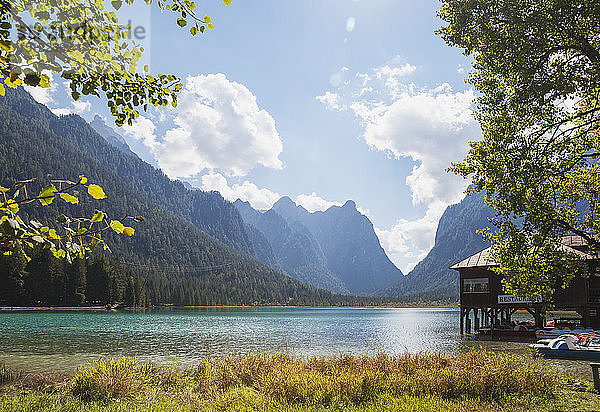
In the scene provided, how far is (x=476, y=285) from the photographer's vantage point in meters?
43.8

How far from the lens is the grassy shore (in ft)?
33.3

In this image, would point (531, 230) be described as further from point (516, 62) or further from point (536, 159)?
point (516, 62)

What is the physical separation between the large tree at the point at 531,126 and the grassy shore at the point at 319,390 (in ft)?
9.43

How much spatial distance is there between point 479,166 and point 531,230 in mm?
2554

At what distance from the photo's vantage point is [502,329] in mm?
39312

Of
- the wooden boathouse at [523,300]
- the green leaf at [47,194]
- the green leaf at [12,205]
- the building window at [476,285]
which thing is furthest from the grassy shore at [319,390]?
the building window at [476,285]

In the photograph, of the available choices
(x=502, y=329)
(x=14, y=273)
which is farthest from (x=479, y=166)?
(x=14, y=273)

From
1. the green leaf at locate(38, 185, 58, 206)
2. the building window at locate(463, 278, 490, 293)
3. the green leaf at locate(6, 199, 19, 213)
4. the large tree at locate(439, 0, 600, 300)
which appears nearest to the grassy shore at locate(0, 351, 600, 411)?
the large tree at locate(439, 0, 600, 300)

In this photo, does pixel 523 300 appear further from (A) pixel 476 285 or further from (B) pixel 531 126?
(B) pixel 531 126

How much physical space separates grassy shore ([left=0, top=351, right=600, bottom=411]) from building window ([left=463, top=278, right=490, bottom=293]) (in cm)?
3048

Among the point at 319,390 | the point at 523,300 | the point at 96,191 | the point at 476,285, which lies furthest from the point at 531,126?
the point at 476,285

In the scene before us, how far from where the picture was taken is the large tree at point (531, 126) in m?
10.9

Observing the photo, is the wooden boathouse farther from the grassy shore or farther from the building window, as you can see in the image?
the grassy shore

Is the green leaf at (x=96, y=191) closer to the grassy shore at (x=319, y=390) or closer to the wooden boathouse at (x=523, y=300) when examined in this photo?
the grassy shore at (x=319, y=390)
